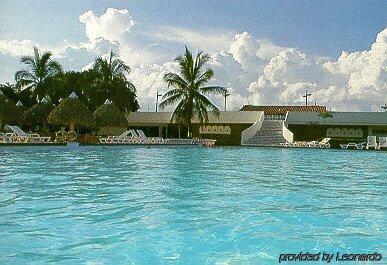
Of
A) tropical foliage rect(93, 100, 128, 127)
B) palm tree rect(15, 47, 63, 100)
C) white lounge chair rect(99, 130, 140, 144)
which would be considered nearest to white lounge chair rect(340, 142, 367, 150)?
white lounge chair rect(99, 130, 140, 144)

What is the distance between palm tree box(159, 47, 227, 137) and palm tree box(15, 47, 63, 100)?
22.9ft

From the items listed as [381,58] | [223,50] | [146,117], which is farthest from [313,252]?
[146,117]

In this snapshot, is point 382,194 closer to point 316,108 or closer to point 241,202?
point 241,202

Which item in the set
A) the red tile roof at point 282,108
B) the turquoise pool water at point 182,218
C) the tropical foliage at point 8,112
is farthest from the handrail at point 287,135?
the turquoise pool water at point 182,218

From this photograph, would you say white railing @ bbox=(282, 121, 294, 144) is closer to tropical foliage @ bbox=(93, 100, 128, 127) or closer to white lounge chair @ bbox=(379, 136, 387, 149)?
white lounge chair @ bbox=(379, 136, 387, 149)

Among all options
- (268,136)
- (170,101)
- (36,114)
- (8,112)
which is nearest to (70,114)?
(8,112)

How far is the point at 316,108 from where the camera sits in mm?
44656

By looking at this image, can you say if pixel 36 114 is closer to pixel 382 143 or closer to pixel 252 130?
pixel 252 130

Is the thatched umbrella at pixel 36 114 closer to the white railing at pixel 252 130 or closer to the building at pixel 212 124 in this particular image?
the building at pixel 212 124

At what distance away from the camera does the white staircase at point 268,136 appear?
30.0 m

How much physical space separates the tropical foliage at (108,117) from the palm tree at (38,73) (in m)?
5.66

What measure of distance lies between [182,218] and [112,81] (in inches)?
1002

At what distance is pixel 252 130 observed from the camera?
99.7 feet

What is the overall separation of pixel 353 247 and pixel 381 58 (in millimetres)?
10864
